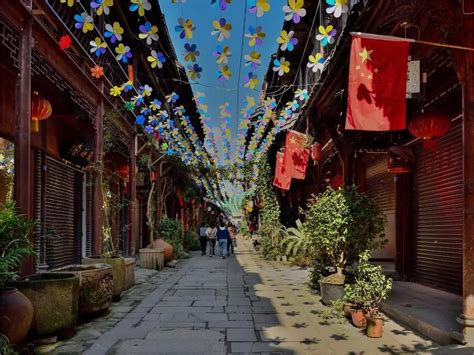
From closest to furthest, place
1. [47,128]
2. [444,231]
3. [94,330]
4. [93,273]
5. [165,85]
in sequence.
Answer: [94,330] → [93,273] → [444,231] → [47,128] → [165,85]

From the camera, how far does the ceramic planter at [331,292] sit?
9078 millimetres

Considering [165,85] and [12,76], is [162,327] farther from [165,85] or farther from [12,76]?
[165,85]

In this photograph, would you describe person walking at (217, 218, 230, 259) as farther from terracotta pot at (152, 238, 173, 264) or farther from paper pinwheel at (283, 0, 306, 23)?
paper pinwheel at (283, 0, 306, 23)

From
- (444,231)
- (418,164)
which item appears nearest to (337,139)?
(418,164)

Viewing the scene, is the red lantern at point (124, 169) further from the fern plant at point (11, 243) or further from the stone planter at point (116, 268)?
the fern plant at point (11, 243)

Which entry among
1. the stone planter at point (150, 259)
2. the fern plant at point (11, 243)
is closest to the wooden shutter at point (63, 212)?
the stone planter at point (150, 259)

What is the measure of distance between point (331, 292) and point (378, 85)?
4.19 m

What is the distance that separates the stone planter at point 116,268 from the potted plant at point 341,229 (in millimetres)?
3867

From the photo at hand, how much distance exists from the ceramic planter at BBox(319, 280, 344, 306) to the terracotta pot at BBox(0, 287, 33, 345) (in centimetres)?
529

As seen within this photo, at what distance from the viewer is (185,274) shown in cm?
1555

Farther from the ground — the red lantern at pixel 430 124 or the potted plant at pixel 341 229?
the red lantern at pixel 430 124

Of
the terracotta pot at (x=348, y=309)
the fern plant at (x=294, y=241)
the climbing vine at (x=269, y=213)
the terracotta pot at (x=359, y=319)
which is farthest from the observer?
the climbing vine at (x=269, y=213)

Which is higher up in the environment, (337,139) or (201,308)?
(337,139)

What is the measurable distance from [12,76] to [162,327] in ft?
19.2
